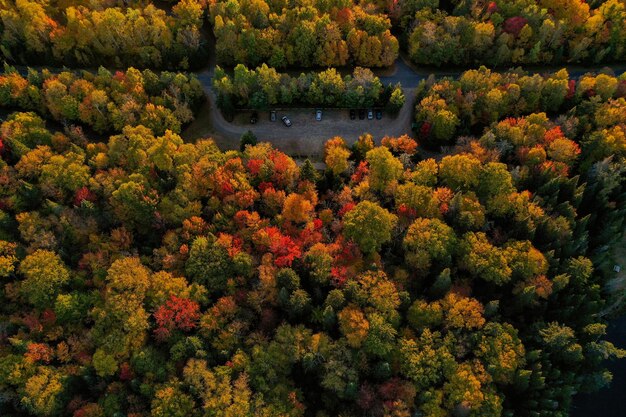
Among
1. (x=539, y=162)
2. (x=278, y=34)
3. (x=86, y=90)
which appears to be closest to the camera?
(x=539, y=162)

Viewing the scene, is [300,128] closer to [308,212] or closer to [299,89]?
[299,89]

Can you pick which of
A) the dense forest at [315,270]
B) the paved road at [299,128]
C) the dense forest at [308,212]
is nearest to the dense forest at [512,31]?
the dense forest at [308,212]

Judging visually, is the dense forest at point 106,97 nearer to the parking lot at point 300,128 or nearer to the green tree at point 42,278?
the parking lot at point 300,128

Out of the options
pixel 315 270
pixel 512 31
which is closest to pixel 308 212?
pixel 315 270

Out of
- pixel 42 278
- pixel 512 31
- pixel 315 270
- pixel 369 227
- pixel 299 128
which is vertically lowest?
pixel 42 278

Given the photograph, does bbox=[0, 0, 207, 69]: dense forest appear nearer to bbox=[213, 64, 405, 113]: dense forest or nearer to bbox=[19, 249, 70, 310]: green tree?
bbox=[213, 64, 405, 113]: dense forest

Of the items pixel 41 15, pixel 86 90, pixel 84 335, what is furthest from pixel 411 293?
pixel 41 15

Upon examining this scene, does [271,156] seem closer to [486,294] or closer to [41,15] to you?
[486,294]

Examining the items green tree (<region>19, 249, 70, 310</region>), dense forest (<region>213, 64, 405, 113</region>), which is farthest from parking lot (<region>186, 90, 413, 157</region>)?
green tree (<region>19, 249, 70, 310</region>)
